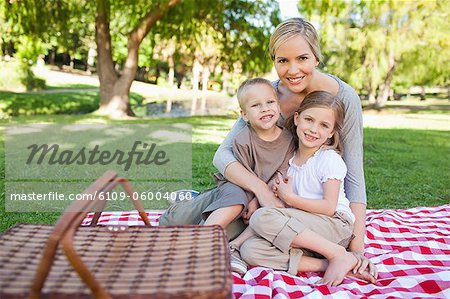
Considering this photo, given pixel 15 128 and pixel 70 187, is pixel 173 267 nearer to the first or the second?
pixel 70 187

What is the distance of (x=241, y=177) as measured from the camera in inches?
105

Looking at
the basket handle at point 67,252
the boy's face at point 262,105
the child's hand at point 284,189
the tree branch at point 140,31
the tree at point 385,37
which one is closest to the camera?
the basket handle at point 67,252

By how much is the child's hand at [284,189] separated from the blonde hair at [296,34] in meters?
0.72

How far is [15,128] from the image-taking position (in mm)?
9375

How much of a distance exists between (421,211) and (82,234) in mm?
2795

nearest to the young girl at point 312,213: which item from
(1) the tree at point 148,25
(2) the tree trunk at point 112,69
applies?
(1) the tree at point 148,25

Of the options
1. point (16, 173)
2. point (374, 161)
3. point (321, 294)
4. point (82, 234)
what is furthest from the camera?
point (374, 161)

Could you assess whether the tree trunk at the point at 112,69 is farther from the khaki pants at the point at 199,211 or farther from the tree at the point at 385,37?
the khaki pants at the point at 199,211

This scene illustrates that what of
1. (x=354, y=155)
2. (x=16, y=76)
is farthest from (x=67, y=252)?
(x=16, y=76)

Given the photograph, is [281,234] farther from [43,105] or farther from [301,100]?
[43,105]

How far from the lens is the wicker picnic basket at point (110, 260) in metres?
1.38

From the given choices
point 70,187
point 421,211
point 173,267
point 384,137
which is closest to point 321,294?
point 173,267

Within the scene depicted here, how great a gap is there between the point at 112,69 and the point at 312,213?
35.8 feet

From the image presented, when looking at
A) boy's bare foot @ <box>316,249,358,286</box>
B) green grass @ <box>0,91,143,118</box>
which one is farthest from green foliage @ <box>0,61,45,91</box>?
boy's bare foot @ <box>316,249,358,286</box>
